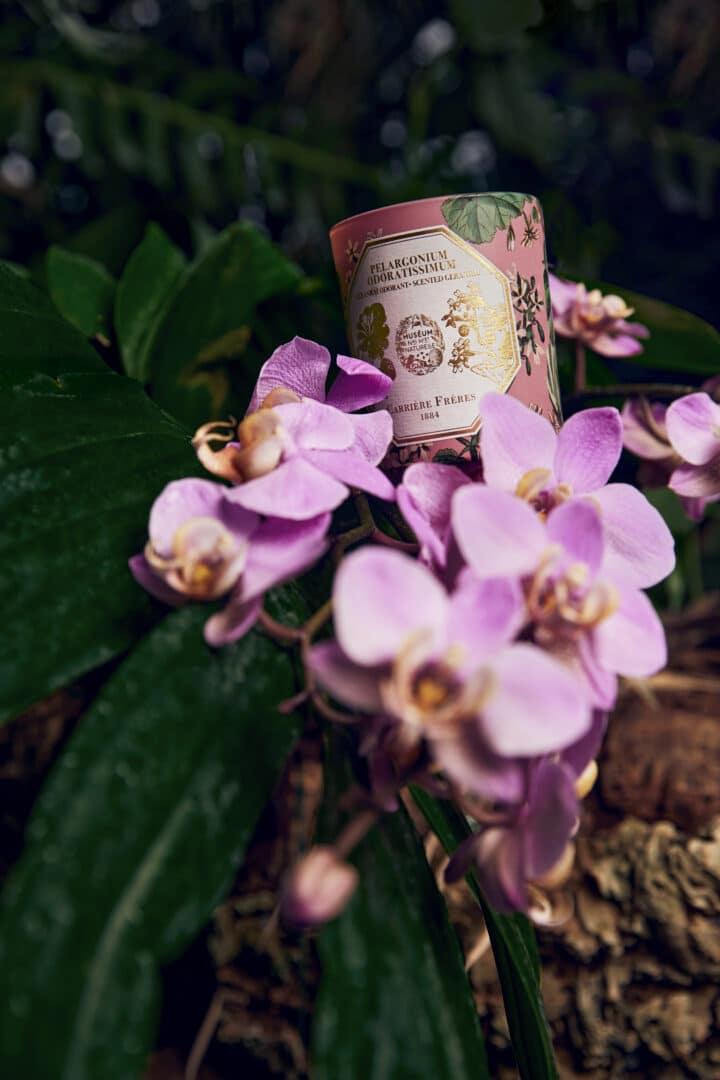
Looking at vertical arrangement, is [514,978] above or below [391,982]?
below

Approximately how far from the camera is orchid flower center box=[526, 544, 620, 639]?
33 cm

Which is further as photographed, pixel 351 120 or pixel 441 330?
pixel 351 120

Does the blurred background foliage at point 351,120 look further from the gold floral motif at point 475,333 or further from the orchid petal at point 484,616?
the orchid petal at point 484,616

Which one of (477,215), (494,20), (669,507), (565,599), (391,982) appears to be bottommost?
(669,507)

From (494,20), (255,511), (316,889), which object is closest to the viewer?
(316,889)

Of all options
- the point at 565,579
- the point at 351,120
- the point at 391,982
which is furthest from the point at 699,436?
the point at 351,120

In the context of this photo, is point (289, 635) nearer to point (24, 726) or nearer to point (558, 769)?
point (558, 769)

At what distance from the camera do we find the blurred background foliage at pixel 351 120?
1341mm

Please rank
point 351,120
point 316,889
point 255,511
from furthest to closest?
point 351,120 → point 255,511 → point 316,889

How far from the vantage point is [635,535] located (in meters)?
0.42

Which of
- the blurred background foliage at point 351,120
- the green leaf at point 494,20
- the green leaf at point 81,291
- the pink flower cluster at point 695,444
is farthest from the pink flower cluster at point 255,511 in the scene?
the green leaf at point 494,20

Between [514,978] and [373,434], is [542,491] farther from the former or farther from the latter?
[514,978]

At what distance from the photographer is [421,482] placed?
40 centimetres

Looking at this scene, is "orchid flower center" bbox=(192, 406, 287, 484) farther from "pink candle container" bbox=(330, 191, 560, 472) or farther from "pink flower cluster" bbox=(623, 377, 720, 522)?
"pink flower cluster" bbox=(623, 377, 720, 522)
